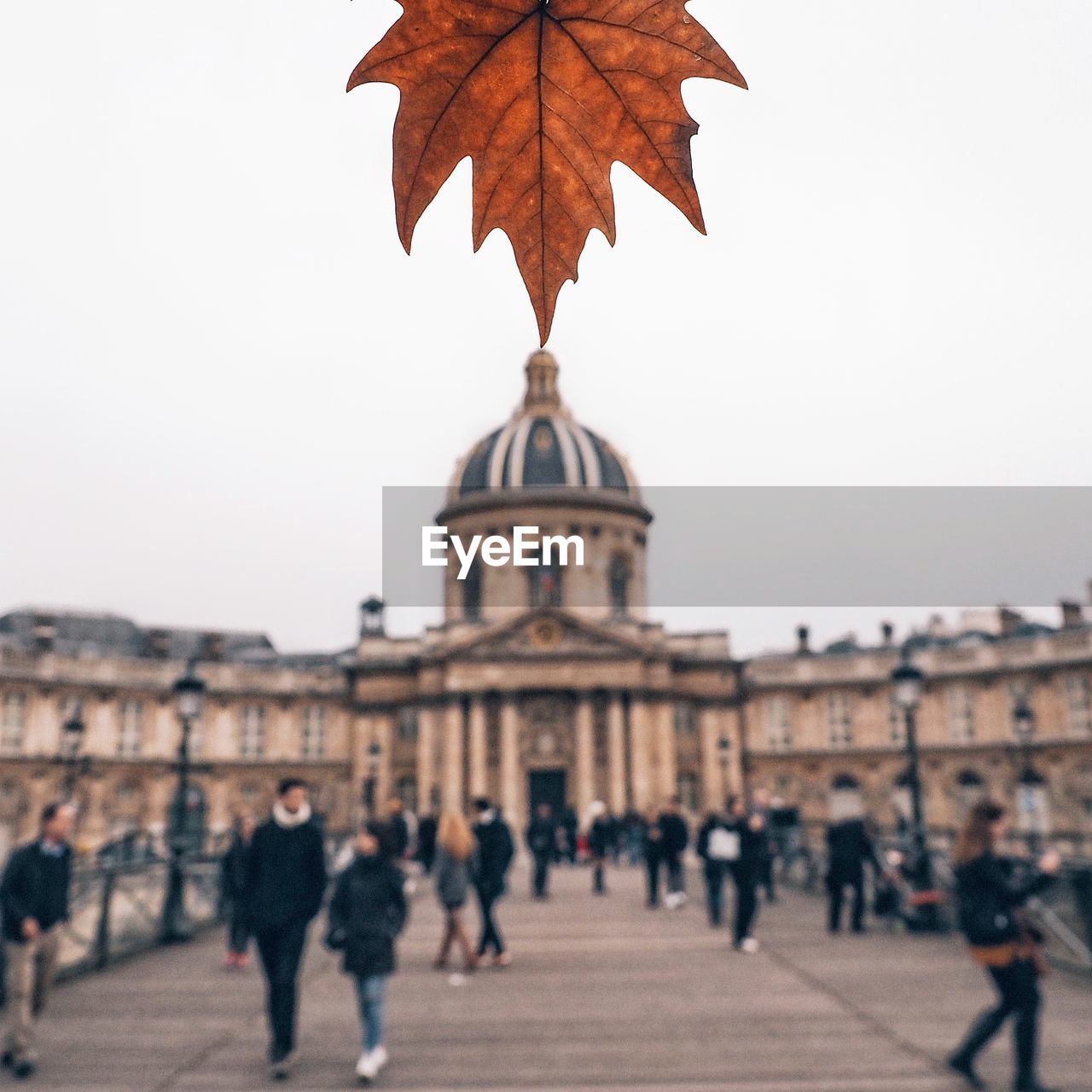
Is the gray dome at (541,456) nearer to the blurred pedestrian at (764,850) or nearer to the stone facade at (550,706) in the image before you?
the stone facade at (550,706)

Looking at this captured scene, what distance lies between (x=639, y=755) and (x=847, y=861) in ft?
119

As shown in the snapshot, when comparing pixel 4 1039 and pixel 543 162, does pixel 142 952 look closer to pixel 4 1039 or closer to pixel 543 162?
pixel 4 1039

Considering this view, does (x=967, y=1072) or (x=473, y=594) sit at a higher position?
(x=473, y=594)

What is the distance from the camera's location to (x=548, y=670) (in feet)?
166

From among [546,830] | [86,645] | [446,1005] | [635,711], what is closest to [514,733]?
[635,711]

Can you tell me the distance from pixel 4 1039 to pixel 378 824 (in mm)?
3105

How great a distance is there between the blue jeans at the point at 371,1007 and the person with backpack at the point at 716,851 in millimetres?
6745

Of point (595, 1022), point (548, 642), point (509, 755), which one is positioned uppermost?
point (548, 642)

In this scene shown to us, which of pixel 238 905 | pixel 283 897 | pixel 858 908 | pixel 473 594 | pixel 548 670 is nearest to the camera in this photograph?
pixel 283 897

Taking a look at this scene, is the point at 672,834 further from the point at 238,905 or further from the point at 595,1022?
the point at 595,1022

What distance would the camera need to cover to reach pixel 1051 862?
670cm

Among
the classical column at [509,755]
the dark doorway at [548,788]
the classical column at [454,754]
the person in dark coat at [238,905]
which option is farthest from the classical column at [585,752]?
the person in dark coat at [238,905]

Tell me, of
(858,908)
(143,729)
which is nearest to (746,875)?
(858,908)

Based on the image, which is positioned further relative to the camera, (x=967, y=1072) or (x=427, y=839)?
(x=427, y=839)
